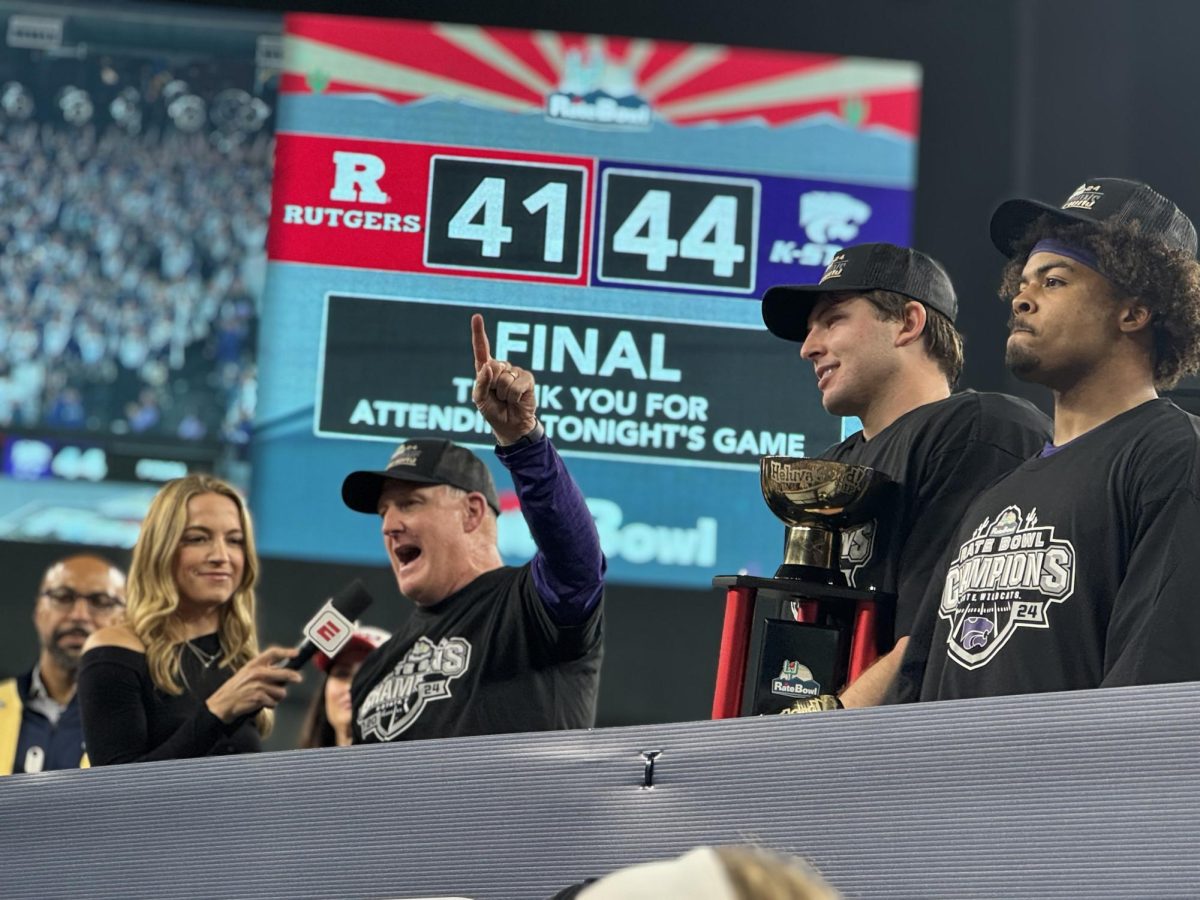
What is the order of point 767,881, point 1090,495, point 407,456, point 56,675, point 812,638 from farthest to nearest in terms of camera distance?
point 56,675, point 407,456, point 812,638, point 1090,495, point 767,881

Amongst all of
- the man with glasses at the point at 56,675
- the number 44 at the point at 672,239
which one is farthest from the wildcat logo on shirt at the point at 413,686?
the number 44 at the point at 672,239

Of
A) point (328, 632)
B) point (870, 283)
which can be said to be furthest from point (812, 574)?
point (328, 632)

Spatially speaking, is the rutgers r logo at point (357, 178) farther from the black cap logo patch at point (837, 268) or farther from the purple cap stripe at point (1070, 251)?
the purple cap stripe at point (1070, 251)

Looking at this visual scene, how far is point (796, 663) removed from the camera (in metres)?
2.12

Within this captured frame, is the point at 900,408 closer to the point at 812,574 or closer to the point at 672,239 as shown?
the point at 812,574

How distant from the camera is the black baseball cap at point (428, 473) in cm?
264

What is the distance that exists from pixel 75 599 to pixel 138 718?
4.13 ft

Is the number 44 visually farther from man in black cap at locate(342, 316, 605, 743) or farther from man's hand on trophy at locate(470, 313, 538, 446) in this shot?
man's hand on trophy at locate(470, 313, 538, 446)

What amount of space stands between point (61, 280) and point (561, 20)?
5.32 ft

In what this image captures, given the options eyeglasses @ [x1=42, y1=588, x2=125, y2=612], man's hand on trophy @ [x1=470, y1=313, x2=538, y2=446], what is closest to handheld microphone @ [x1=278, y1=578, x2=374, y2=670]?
man's hand on trophy @ [x1=470, y1=313, x2=538, y2=446]

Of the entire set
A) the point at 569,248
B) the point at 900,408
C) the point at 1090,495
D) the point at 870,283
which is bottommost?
the point at 1090,495

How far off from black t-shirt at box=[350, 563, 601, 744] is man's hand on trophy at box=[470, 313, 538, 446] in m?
0.24

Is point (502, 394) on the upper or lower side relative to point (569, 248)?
lower

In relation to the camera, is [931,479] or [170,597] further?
[170,597]
